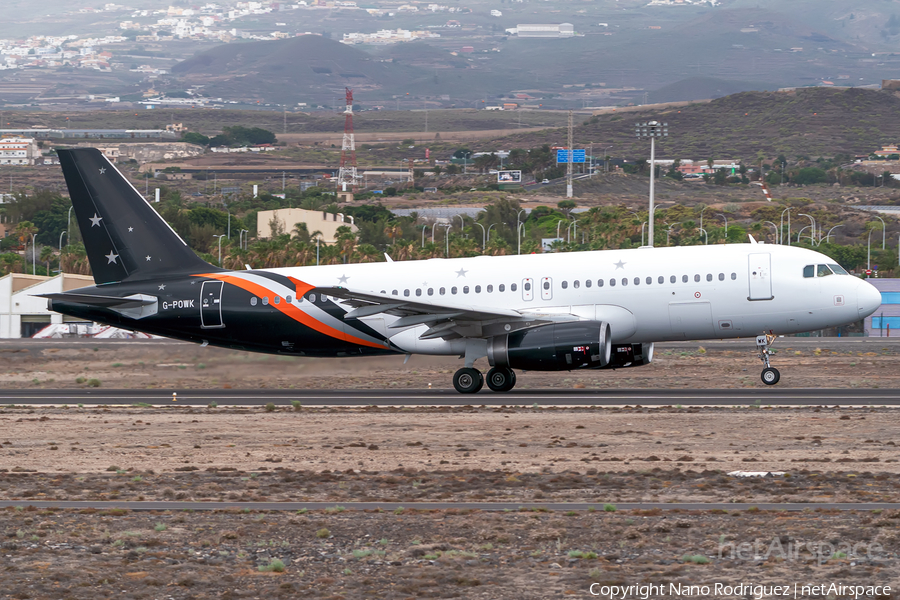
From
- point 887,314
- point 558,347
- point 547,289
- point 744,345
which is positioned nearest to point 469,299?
point 547,289

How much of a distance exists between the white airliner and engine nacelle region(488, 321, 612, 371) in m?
0.04

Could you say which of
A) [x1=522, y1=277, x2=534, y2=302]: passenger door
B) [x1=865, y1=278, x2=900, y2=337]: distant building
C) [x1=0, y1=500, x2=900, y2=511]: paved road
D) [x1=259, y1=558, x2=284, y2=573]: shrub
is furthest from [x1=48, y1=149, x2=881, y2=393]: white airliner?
[x1=865, y1=278, x2=900, y2=337]: distant building

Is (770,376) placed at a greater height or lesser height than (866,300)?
lesser

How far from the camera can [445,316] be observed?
3569cm

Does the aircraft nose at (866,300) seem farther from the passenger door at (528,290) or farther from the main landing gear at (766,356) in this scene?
the passenger door at (528,290)

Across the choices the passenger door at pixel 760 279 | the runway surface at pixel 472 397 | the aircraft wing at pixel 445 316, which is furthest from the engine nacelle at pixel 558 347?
the passenger door at pixel 760 279

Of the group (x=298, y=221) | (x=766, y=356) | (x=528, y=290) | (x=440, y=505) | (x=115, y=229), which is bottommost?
(x=440, y=505)

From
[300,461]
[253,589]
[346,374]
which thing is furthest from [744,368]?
[253,589]

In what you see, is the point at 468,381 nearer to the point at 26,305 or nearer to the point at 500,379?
the point at 500,379

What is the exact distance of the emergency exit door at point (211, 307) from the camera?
38688 mm

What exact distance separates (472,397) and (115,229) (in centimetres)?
1414

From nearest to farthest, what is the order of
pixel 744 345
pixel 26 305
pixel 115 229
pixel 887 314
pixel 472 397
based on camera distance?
pixel 472 397, pixel 115 229, pixel 744 345, pixel 887 314, pixel 26 305

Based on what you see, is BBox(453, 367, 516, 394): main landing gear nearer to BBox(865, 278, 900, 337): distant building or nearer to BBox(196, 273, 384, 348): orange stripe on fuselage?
BBox(196, 273, 384, 348): orange stripe on fuselage

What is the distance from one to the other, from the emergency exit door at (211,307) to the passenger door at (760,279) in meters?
17.8
